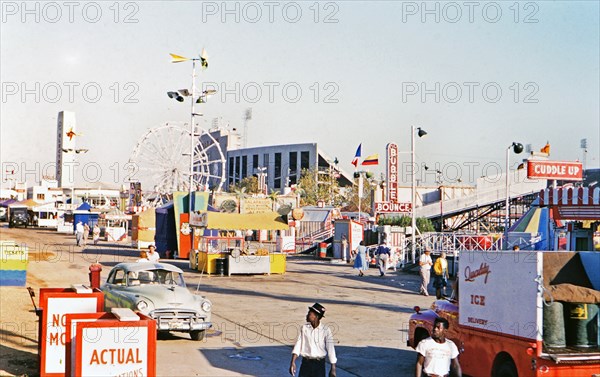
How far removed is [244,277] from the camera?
32906 mm

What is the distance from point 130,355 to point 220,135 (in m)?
125

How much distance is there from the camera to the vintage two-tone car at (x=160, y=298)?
15086 mm

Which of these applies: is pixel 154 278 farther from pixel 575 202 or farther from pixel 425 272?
pixel 575 202

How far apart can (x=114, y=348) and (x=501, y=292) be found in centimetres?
527

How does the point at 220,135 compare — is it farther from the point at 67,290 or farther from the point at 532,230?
the point at 67,290

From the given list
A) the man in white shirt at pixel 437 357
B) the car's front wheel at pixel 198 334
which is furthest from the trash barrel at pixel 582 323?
the car's front wheel at pixel 198 334

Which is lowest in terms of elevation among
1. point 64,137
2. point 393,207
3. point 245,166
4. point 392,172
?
point 393,207

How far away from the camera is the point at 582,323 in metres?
9.79

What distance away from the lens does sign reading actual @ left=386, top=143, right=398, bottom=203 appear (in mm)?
45344

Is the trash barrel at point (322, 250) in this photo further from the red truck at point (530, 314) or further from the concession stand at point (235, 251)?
the red truck at point (530, 314)

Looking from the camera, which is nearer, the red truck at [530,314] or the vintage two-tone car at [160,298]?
the red truck at [530,314]

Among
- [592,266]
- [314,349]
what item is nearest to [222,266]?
[592,266]

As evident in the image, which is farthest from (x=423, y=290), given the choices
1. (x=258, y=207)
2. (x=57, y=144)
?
(x=57, y=144)

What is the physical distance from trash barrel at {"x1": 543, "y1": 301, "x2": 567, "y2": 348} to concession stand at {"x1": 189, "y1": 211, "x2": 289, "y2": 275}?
79.6ft
